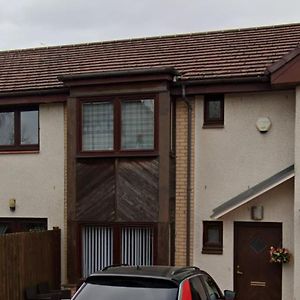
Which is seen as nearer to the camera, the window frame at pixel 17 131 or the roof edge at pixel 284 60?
the roof edge at pixel 284 60

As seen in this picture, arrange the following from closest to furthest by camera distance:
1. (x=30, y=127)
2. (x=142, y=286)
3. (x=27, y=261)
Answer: (x=142, y=286) < (x=27, y=261) < (x=30, y=127)

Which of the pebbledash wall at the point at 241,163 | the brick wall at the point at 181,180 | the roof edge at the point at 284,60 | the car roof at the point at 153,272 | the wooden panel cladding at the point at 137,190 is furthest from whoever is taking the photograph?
the brick wall at the point at 181,180

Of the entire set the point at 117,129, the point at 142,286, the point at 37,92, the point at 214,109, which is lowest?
the point at 142,286

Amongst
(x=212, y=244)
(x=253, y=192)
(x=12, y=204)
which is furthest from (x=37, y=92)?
(x=253, y=192)

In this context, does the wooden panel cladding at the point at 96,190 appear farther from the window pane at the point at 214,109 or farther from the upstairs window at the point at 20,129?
the window pane at the point at 214,109

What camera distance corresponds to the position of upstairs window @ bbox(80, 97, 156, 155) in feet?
42.4

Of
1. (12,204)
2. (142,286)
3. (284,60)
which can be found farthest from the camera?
(12,204)

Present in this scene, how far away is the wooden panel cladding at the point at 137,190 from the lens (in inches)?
503

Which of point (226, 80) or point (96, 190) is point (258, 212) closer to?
point (226, 80)

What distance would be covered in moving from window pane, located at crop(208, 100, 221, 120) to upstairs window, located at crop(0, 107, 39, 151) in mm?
4619

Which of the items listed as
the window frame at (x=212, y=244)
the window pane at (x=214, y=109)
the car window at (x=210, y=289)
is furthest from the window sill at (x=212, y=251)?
the car window at (x=210, y=289)

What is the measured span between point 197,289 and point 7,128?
9.49 metres

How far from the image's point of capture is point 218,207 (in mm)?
12703

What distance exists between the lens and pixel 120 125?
1302 cm
